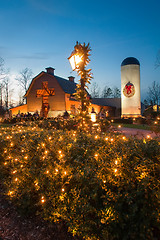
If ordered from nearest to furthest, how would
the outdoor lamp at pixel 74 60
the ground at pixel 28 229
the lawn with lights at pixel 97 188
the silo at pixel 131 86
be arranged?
the lawn with lights at pixel 97 188 < the ground at pixel 28 229 < the outdoor lamp at pixel 74 60 < the silo at pixel 131 86

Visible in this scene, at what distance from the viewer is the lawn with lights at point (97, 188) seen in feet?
6.40

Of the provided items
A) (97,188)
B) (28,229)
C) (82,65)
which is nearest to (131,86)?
(82,65)

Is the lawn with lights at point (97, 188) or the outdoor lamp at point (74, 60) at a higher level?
the outdoor lamp at point (74, 60)

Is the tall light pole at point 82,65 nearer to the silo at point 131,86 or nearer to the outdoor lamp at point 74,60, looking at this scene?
the outdoor lamp at point 74,60

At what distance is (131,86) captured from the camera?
78.9 ft

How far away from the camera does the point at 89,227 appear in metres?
2.17

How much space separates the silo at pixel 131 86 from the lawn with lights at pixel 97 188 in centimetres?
2272

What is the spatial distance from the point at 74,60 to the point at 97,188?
5708 millimetres

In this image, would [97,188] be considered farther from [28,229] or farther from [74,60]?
[74,60]

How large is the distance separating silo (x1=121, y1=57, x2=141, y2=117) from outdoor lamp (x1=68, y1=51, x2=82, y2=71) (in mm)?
18971

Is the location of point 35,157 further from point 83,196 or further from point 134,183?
point 134,183

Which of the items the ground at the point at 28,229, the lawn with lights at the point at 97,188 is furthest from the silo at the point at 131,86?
the ground at the point at 28,229

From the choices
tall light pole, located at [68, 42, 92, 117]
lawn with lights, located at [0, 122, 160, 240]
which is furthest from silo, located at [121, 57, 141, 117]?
lawn with lights, located at [0, 122, 160, 240]

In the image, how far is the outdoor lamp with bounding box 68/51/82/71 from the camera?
6.69 metres
